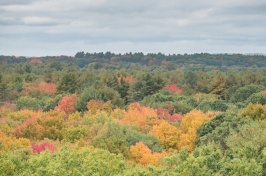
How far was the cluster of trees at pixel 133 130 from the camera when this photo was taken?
104 ft

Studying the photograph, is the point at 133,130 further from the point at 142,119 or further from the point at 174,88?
the point at 174,88

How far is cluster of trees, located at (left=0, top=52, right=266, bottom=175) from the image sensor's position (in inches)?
1248

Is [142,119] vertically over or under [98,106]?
over

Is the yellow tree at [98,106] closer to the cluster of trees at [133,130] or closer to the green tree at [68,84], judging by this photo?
the cluster of trees at [133,130]

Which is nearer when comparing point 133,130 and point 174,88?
point 133,130

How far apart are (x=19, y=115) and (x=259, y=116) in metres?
38.1

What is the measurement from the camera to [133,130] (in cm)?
5969

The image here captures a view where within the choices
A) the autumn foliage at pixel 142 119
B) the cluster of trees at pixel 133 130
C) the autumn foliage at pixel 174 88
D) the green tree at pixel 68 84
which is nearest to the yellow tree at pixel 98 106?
the cluster of trees at pixel 133 130

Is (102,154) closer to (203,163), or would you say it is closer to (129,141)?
(203,163)

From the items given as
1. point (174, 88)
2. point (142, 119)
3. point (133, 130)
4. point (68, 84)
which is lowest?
point (174, 88)

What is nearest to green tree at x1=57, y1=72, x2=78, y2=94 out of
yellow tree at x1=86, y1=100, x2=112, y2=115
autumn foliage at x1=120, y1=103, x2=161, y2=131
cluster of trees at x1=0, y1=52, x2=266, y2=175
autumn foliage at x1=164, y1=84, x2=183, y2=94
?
cluster of trees at x1=0, y1=52, x2=266, y2=175

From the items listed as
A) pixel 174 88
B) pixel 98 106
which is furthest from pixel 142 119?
pixel 174 88

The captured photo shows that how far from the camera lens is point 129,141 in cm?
5600

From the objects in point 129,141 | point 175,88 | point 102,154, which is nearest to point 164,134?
point 129,141
